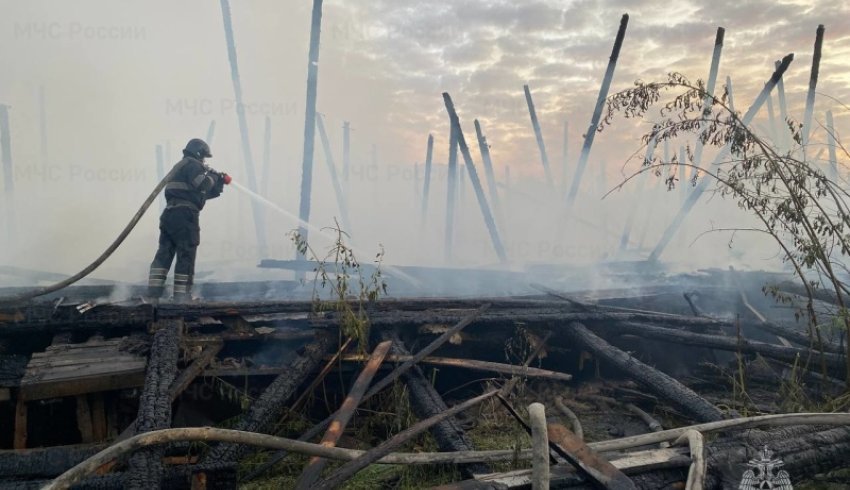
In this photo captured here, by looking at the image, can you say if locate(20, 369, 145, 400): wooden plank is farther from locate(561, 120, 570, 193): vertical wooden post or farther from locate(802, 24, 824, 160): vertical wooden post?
locate(561, 120, 570, 193): vertical wooden post

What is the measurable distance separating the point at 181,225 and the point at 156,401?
4.66 metres

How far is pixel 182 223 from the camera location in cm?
753

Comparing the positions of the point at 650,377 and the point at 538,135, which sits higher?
the point at 538,135

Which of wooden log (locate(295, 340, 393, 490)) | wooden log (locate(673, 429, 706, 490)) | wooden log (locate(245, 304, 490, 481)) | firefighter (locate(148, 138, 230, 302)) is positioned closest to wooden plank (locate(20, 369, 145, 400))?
wooden log (locate(245, 304, 490, 481))

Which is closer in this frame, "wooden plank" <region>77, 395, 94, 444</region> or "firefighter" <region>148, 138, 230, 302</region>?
"wooden plank" <region>77, 395, 94, 444</region>

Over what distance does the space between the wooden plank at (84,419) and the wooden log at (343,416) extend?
183cm

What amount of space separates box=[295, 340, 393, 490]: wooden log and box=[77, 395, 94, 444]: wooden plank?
1830mm

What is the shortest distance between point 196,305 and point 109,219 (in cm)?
2384

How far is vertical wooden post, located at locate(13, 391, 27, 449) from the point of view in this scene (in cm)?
370

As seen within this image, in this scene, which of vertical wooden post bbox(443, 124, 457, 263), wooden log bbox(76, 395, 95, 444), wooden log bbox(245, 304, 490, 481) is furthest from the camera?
vertical wooden post bbox(443, 124, 457, 263)

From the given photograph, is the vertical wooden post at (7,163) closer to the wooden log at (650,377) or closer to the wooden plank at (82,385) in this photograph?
the wooden plank at (82,385)

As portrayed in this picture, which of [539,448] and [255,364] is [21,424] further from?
[539,448]

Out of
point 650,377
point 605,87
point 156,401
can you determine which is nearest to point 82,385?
point 156,401

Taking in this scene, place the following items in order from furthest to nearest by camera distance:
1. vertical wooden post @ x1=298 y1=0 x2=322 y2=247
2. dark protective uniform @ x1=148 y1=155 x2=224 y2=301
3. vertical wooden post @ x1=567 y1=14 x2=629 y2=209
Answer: vertical wooden post @ x1=567 y1=14 x2=629 y2=209 → vertical wooden post @ x1=298 y1=0 x2=322 y2=247 → dark protective uniform @ x1=148 y1=155 x2=224 y2=301
